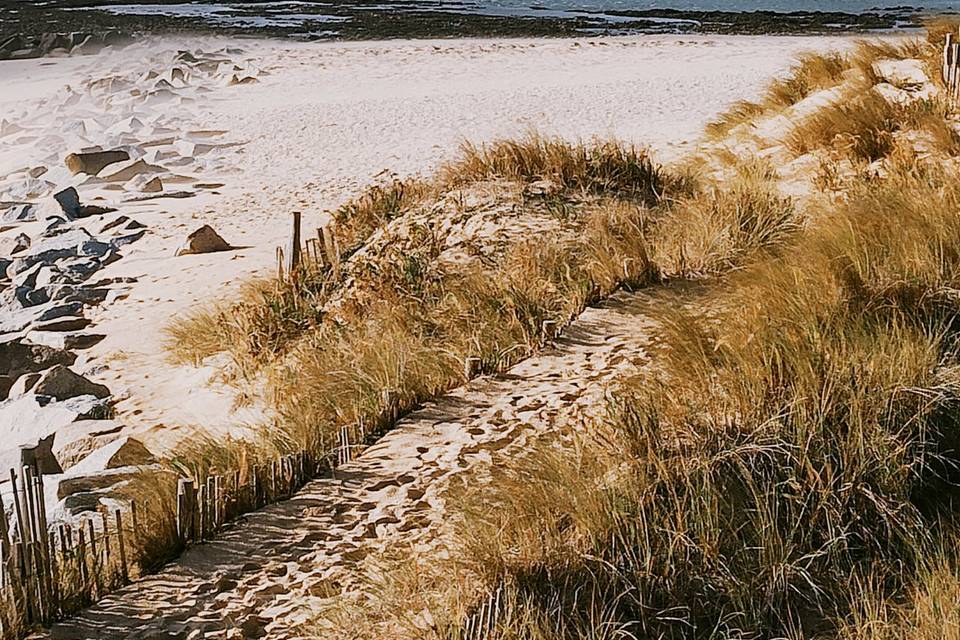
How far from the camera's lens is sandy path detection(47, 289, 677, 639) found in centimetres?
316

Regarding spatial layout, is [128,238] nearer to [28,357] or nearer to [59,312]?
[59,312]

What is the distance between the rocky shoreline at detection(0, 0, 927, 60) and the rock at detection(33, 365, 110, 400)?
1891 centimetres

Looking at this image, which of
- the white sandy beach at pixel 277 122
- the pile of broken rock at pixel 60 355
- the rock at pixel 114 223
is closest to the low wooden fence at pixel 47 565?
the pile of broken rock at pixel 60 355

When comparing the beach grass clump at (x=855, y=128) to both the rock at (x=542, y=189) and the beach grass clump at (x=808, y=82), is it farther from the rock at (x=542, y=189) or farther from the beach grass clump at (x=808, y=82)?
the rock at (x=542, y=189)

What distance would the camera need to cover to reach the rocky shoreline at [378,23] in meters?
24.5

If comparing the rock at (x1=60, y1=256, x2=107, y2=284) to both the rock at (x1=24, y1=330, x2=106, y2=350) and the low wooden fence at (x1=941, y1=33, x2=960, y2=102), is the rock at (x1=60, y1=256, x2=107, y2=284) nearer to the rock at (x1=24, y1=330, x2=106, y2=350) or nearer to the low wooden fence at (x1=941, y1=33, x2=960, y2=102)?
the rock at (x1=24, y1=330, x2=106, y2=350)

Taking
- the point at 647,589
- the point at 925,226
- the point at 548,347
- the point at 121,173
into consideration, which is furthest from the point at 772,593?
the point at 121,173

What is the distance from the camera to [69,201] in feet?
33.4

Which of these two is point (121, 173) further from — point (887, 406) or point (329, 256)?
point (887, 406)

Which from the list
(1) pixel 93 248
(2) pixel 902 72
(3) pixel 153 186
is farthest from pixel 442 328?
(3) pixel 153 186

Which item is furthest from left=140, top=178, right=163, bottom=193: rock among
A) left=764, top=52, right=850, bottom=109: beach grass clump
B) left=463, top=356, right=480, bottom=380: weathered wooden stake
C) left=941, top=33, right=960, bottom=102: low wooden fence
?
left=941, top=33, right=960, bottom=102: low wooden fence

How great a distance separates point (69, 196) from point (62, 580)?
7750 mm

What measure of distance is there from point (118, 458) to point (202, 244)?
413cm

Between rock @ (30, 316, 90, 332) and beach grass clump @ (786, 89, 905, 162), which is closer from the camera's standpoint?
rock @ (30, 316, 90, 332)
